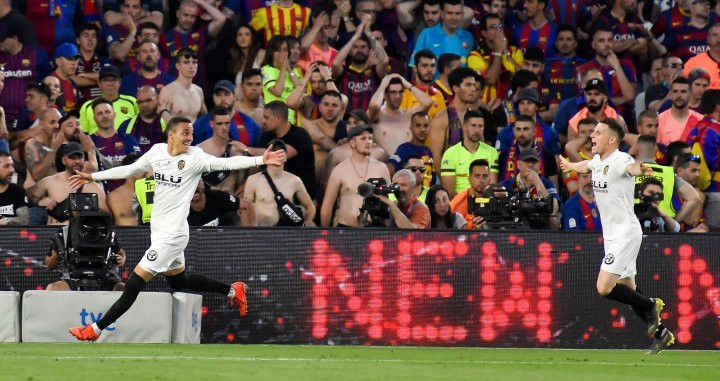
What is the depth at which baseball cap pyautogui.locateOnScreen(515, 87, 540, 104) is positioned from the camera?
18834 mm

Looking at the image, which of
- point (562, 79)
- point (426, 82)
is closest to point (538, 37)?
point (562, 79)

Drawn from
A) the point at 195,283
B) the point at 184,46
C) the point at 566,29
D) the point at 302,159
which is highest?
the point at 566,29

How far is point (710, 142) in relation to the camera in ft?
60.1

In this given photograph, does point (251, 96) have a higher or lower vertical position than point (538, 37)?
lower

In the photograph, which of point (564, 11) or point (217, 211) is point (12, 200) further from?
point (564, 11)

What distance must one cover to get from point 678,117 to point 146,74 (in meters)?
6.58

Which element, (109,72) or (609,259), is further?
(109,72)

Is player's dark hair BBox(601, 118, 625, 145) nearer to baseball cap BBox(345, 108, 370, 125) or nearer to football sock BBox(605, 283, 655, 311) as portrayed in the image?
football sock BBox(605, 283, 655, 311)

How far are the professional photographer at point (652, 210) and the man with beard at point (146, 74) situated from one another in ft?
19.9

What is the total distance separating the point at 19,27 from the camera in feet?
61.6

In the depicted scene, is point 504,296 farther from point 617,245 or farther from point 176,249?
point 176,249

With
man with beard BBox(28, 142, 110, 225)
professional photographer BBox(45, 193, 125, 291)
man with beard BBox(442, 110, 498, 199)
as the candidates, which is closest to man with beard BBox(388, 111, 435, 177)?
man with beard BBox(442, 110, 498, 199)

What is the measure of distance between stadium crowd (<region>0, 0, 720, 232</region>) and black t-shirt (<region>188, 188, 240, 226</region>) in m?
0.02

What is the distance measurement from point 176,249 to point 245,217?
2.72 m
